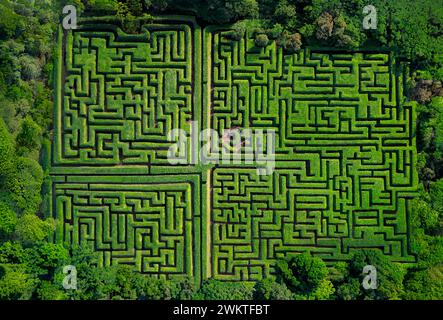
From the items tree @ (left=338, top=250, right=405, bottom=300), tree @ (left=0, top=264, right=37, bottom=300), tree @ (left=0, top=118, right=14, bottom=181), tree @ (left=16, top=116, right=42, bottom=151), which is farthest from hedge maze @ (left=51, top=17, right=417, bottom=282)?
tree @ (left=0, top=264, right=37, bottom=300)

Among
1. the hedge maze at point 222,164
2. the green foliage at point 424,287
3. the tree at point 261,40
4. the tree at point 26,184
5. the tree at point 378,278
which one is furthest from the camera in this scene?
the hedge maze at point 222,164

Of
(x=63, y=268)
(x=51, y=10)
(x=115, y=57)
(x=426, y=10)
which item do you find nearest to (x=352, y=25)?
(x=426, y=10)

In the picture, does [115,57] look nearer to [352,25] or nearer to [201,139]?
[201,139]

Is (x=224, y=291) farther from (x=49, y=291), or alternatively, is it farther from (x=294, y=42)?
(x=294, y=42)

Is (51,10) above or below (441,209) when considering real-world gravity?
above

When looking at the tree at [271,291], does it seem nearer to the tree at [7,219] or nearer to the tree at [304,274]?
the tree at [304,274]

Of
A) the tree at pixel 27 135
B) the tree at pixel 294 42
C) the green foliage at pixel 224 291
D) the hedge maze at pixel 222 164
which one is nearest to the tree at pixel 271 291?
the green foliage at pixel 224 291
